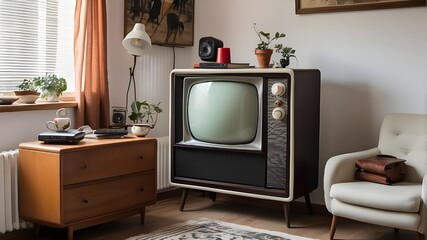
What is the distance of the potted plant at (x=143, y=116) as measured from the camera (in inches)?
144

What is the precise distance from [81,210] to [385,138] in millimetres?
1897

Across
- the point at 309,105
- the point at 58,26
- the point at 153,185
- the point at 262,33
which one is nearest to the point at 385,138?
the point at 309,105

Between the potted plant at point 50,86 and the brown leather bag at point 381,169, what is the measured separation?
6.19ft

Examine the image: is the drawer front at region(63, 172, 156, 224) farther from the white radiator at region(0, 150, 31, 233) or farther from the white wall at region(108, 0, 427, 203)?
the white wall at region(108, 0, 427, 203)

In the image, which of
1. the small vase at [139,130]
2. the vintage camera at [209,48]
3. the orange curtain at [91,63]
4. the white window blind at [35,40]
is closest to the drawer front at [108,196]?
the small vase at [139,130]

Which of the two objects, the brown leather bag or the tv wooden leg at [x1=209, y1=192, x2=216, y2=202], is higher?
the brown leather bag

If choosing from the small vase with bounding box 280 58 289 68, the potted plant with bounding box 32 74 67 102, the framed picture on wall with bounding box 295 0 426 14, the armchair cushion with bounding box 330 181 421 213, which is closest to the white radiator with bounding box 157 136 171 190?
the potted plant with bounding box 32 74 67 102

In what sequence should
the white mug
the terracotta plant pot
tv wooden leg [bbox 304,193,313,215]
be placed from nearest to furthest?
1. the white mug
2. the terracotta plant pot
3. tv wooden leg [bbox 304,193,313,215]

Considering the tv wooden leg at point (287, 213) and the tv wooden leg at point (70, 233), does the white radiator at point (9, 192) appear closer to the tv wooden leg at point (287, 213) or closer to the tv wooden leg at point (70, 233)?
the tv wooden leg at point (70, 233)

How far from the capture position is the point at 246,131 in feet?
11.9

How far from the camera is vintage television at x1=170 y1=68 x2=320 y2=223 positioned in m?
3.48

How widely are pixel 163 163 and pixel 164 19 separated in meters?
1.10

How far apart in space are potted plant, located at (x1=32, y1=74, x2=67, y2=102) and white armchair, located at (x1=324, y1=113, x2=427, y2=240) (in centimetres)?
172

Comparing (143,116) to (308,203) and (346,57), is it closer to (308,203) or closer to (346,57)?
(308,203)
